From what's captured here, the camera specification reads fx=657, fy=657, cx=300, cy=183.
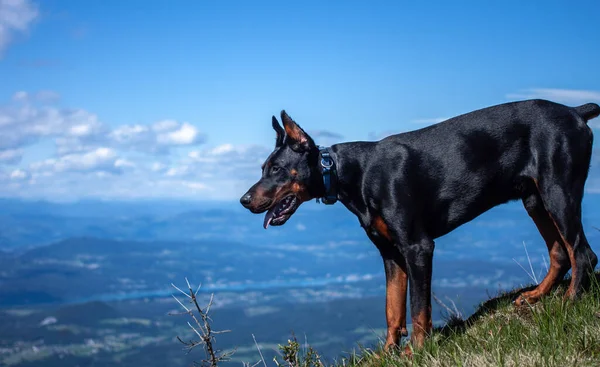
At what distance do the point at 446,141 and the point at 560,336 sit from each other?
2067mm

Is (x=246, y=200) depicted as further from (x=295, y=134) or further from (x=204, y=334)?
(x=204, y=334)

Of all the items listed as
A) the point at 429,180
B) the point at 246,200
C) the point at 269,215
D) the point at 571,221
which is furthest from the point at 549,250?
the point at 246,200

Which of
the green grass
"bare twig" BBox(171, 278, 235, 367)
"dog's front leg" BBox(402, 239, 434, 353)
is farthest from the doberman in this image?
"bare twig" BBox(171, 278, 235, 367)

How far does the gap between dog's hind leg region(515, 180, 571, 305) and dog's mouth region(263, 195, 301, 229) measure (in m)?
2.32

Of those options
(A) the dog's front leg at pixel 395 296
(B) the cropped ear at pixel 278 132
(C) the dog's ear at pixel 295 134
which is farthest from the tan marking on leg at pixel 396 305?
(B) the cropped ear at pixel 278 132

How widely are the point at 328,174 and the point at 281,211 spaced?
56cm

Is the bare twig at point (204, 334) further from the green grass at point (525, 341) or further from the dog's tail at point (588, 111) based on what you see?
the dog's tail at point (588, 111)

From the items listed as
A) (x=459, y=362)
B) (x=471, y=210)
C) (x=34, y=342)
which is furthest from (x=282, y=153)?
(x=34, y=342)

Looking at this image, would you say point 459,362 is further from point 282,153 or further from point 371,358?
point 282,153

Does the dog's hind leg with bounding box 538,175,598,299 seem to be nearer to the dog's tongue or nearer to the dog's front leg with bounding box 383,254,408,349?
the dog's front leg with bounding box 383,254,408,349

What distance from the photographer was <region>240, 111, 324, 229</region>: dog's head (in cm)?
607

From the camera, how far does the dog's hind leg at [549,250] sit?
664 centimetres

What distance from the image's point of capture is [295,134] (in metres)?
6.14

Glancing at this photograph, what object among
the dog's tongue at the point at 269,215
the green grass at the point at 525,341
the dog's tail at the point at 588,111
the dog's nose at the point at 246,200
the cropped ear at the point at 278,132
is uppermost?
the cropped ear at the point at 278,132
